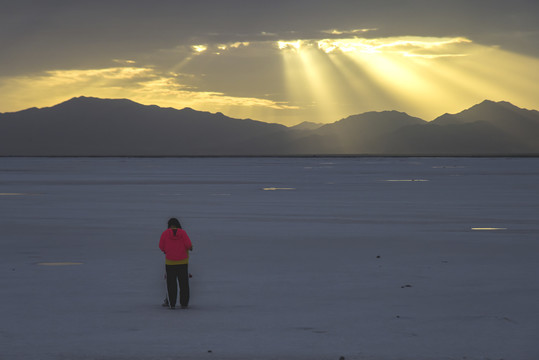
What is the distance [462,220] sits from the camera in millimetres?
26734

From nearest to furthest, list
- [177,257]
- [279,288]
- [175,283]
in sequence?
[175,283]
[177,257]
[279,288]

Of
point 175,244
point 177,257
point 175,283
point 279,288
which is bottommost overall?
point 279,288

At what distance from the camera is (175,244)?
38.9 feet

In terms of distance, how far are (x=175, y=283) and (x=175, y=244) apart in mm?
572

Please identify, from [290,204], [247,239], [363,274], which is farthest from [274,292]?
[290,204]

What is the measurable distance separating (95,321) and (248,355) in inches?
109

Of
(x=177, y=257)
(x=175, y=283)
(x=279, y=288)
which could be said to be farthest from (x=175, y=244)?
(x=279, y=288)

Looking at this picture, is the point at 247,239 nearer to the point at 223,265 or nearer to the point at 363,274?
the point at 223,265

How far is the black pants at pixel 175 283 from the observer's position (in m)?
11.7

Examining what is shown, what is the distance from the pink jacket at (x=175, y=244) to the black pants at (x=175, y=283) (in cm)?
15

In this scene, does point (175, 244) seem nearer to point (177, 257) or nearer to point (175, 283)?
point (177, 257)

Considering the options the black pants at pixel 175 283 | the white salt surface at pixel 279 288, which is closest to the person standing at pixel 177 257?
the black pants at pixel 175 283

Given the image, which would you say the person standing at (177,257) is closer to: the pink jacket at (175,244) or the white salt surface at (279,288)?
the pink jacket at (175,244)

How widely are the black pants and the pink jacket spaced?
15 centimetres
